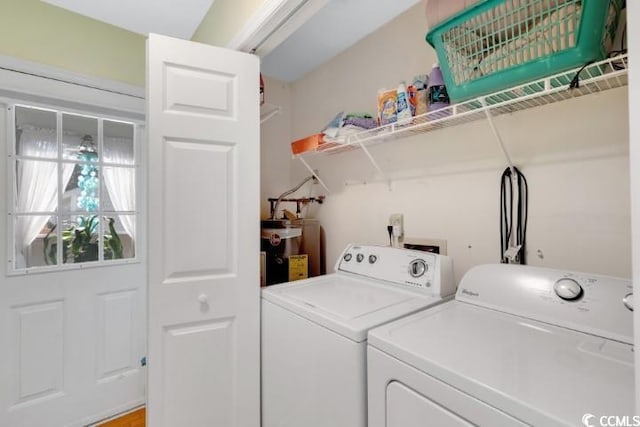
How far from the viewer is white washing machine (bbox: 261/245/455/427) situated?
0.95 metres

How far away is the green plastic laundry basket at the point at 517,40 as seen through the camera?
88 centimetres

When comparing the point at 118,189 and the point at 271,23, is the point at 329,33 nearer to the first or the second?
the point at 271,23

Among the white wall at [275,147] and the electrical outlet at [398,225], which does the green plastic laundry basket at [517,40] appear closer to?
the electrical outlet at [398,225]

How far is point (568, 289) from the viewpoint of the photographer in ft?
3.15

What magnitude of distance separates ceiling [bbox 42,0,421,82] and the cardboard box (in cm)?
52

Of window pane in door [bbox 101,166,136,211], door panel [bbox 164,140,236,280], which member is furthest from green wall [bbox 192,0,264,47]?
window pane in door [bbox 101,166,136,211]

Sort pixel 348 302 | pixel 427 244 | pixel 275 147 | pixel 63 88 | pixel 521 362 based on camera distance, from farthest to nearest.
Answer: pixel 275 147 < pixel 63 88 < pixel 427 244 < pixel 348 302 < pixel 521 362

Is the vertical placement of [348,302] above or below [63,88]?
below

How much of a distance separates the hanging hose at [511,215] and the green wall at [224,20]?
130 centimetres

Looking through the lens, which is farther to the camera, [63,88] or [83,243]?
[83,243]

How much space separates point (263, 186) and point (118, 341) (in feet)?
4.77

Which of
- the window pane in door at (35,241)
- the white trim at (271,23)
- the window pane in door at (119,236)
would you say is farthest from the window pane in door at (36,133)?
the white trim at (271,23)

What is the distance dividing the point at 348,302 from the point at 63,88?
81.2 inches

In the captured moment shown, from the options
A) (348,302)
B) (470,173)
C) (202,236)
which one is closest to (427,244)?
(470,173)
